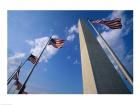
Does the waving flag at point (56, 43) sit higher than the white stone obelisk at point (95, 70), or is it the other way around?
the waving flag at point (56, 43)

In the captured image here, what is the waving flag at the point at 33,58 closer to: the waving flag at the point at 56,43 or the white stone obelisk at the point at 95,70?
the waving flag at the point at 56,43

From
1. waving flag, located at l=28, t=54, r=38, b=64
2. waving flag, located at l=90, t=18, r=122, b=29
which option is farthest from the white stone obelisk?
waving flag, located at l=28, t=54, r=38, b=64

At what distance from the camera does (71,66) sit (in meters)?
7.41

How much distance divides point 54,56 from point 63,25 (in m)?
0.72

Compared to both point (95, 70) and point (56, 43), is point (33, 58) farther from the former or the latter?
point (95, 70)

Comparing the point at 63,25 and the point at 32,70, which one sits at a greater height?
the point at 63,25

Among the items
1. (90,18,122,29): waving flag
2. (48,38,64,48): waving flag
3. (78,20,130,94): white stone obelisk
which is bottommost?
(78,20,130,94): white stone obelisk

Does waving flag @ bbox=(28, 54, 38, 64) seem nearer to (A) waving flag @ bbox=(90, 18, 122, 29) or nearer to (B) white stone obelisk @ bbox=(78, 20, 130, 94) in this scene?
(B) white stone obelisk @ bbox=(78, 20, 130, 94)

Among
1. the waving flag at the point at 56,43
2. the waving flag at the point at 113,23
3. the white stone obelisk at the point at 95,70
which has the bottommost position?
the white stone obelisk at the point at 95,70

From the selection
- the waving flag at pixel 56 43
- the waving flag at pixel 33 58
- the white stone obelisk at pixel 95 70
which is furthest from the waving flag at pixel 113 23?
the waving flag at pixel 33 58

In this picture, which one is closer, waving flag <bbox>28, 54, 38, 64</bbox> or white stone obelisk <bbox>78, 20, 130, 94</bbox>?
white stone obelisk <bbox>78, 20, 130, 94</bbox>

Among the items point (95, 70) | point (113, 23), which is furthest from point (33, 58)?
point (113, 23)
